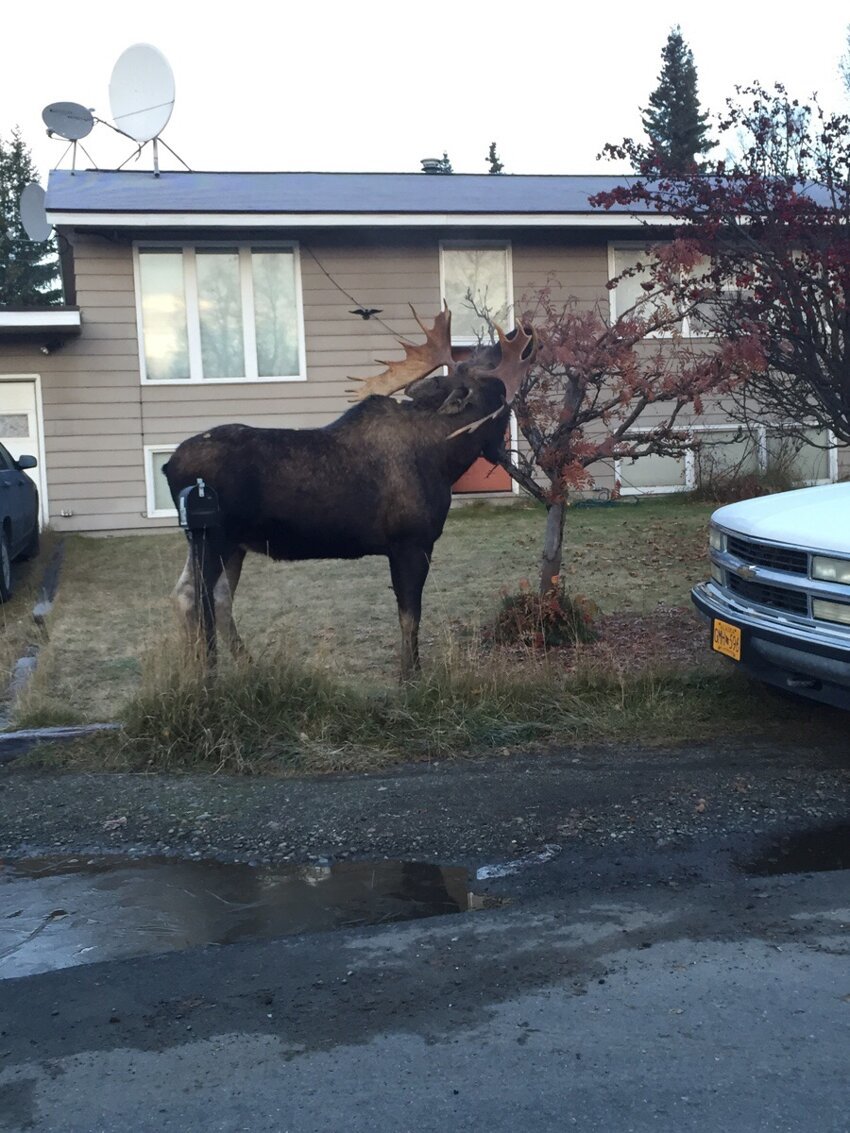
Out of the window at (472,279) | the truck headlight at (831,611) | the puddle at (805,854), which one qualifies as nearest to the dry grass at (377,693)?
the truck headlight at (831,611)

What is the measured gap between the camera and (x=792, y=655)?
5738 mm

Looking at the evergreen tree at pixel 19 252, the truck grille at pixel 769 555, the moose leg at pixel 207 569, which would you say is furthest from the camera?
the evergreen tree at pixel 19 252

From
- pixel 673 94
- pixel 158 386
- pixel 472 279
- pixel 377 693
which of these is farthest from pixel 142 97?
pixel 673 94

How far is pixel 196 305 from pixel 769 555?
11760 mm

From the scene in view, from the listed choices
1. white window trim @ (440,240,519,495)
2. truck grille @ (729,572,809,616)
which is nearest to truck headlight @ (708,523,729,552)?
truck grille @ (729,572,809,616)

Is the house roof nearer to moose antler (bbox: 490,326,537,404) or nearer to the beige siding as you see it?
the beige siding

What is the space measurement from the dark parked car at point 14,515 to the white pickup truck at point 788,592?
7.04m

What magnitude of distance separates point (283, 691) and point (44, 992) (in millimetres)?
2992

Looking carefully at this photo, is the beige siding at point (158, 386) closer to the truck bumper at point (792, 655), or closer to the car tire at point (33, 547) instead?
the car tire at point (33, 547)

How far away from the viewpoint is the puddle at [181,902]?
4.25 m

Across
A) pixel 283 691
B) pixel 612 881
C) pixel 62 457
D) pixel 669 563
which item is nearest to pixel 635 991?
pixel 612 881

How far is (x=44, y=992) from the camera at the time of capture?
3820 millimetres

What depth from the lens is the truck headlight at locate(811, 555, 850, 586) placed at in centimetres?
544

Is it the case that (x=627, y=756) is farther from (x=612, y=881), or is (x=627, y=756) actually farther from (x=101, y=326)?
(x=101, y=326)
